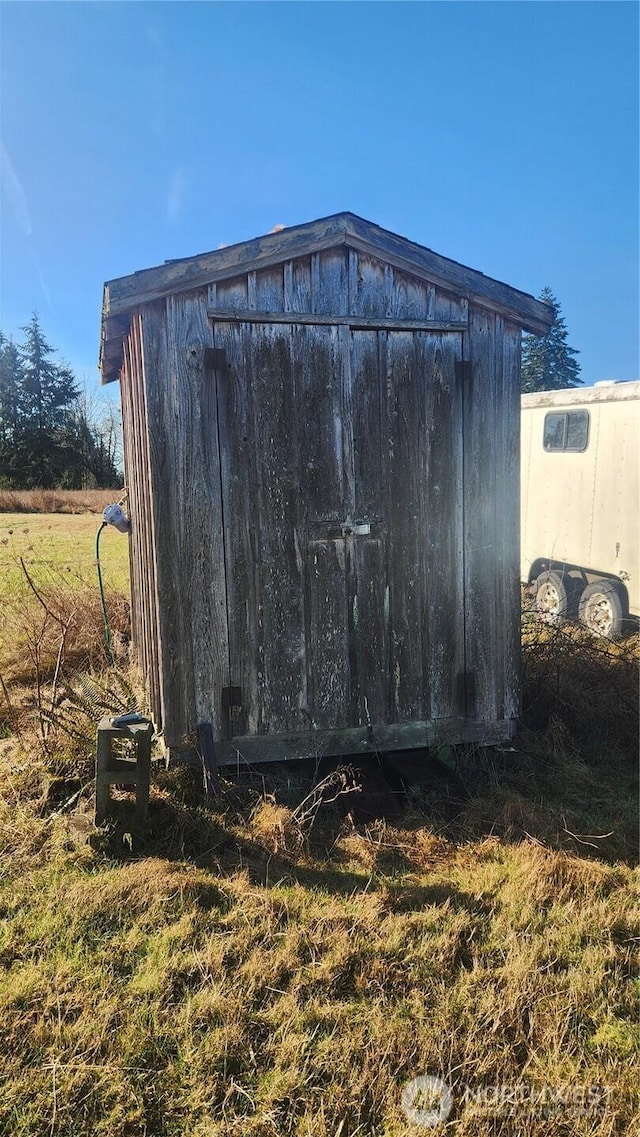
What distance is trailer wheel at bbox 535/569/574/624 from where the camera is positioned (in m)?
8.58

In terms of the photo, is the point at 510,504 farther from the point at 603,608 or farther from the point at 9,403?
the point at 9,403

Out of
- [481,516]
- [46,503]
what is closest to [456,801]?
[481,516]

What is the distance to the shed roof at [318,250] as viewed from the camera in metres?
3.84

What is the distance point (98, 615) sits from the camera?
22.2 feet

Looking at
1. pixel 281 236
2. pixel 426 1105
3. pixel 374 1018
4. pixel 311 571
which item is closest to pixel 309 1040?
pixel 374 1018

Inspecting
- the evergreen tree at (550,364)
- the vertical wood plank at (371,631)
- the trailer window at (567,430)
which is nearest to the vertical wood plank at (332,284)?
the vertical wood plank at (371,631)

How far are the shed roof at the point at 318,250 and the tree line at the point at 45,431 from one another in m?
28.6

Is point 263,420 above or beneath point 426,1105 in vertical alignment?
above

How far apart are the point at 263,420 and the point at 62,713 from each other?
8.06ft

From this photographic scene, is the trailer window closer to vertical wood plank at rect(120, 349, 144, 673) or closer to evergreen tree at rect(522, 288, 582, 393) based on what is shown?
vertical wood plank at rect(120, 349, 144, 673)

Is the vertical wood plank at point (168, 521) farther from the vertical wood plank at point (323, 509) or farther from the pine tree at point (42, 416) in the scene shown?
the pine tree at point (42, 416)

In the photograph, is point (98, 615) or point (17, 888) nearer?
point (17, 888)

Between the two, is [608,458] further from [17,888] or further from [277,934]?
[17,888]

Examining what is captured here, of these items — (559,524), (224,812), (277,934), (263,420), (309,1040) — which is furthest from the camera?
(559,524)
